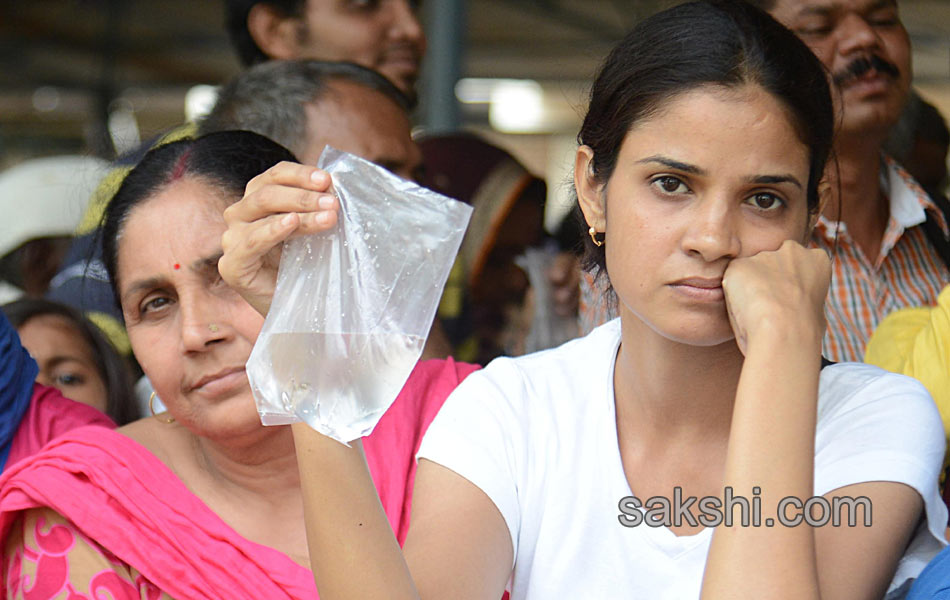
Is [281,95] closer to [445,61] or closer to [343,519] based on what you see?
[343,519]

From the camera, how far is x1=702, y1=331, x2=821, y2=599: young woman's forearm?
1.21 meters

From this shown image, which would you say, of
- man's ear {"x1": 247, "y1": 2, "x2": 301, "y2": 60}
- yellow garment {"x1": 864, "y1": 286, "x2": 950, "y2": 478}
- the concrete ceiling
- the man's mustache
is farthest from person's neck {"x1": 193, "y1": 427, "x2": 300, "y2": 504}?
the concrete ceiling

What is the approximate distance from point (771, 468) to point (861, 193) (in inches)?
55.9

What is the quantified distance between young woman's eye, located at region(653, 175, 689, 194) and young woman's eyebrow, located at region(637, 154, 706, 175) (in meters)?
0.02

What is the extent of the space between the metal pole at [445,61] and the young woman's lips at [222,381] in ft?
8.58

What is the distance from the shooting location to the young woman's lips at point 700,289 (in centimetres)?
138

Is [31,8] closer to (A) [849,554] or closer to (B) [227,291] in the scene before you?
(B) [227,291]

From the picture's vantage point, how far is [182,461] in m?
1.83

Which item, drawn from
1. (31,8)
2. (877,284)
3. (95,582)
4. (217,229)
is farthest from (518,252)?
(31,8)

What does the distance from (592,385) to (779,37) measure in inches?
22.4

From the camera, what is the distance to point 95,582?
1.64m

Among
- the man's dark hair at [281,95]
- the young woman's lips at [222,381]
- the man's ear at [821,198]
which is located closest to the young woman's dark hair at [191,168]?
the young woman's lips at [222,381]

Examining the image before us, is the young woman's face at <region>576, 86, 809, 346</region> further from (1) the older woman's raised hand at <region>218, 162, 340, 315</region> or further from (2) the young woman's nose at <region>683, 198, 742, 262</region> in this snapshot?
(1) the older woman's raised hand at <region>218, 162, 340, 315</region>

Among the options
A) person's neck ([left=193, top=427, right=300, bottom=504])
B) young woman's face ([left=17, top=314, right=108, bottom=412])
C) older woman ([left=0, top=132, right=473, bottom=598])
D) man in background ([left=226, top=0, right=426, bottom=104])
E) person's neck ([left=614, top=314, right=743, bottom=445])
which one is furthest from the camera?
man in background ([left=226, top=0, right=426, bottom=104])
